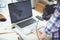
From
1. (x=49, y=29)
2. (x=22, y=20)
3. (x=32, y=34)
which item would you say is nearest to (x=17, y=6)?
(x=22, y=20)

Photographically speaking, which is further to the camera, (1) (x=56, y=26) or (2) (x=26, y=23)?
(2) (x=26, y=23)

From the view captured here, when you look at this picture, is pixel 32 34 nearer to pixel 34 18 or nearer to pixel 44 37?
pixel 44 37

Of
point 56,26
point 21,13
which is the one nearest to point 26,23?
point 21,13

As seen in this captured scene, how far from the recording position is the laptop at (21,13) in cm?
166

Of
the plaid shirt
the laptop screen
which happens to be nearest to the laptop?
the laptop screen

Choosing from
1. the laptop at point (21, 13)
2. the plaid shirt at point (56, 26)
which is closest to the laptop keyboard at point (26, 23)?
the laptop at point (21, 13)

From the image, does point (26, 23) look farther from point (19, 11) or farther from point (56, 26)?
point (56, 26)

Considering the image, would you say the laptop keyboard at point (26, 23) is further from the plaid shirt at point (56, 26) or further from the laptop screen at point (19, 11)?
the plaid shirt at point (56, 26)

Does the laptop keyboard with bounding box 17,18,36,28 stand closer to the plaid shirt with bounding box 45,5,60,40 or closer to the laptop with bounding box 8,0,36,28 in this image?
the laptop with bounding box 8,0,36,28

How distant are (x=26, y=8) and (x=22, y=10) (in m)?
0.08

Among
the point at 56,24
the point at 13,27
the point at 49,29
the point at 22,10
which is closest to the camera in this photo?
the point at 56,24

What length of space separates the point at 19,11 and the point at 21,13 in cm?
5

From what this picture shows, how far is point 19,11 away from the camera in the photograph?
68.9 inches

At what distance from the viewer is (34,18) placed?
1.95m
